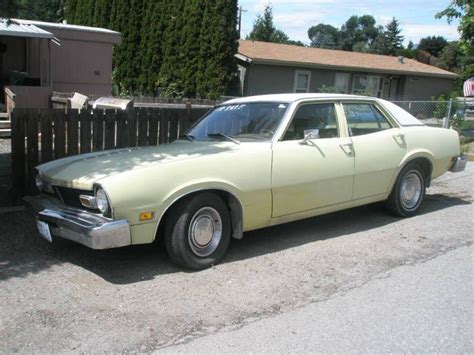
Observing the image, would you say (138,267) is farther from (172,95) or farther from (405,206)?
(172,95)

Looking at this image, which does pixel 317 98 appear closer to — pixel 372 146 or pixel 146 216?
pixel 372 146

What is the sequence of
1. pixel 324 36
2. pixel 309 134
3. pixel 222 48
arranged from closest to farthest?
pixel 309 134, pixel 222 48, pixel 324 36

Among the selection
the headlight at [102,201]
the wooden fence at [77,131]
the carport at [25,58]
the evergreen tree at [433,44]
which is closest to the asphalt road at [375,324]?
the headlight at [102,201]

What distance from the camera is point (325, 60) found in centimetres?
2595

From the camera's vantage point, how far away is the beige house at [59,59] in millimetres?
17092

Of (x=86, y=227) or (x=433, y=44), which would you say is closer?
(x=86, y=227)

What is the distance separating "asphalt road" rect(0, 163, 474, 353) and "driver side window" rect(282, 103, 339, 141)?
113 centimetres

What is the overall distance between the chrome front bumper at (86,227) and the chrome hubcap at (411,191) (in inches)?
151

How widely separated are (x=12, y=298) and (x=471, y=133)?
15.4 metres

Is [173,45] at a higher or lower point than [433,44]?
lower

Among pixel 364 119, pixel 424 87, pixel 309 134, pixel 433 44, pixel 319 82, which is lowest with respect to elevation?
pixel 309 134

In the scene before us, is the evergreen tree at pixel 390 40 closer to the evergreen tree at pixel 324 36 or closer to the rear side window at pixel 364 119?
the evergreen tree at pixel 324 36

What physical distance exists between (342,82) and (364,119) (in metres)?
21.3

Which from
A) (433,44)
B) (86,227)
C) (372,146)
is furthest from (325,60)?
(433,44)
